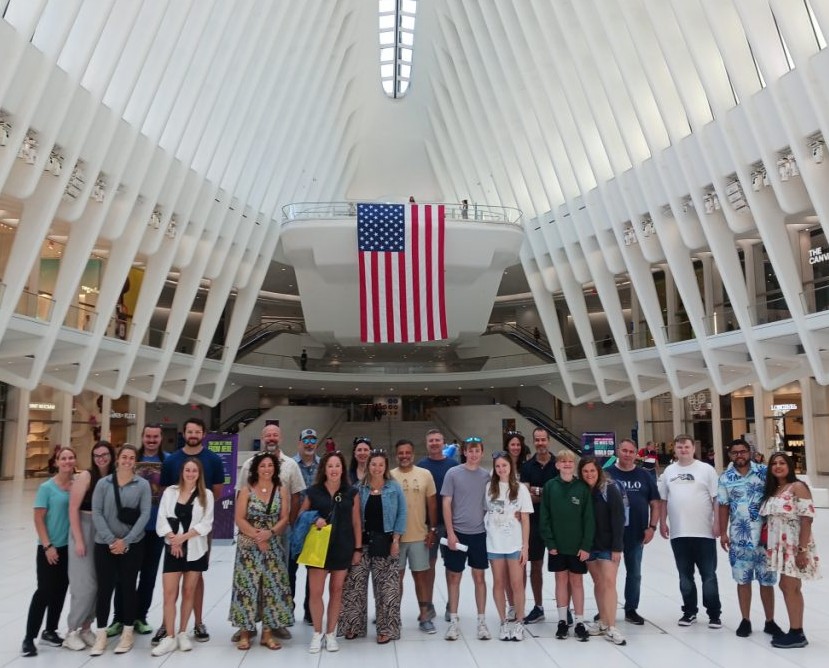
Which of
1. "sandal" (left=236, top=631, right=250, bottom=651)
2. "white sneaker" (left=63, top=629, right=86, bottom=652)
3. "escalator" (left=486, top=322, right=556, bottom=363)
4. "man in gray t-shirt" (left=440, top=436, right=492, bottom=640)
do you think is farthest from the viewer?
"escalator" (left=486, top=322, right=556, bottom=363)

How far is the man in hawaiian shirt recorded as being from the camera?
6082 millimetres

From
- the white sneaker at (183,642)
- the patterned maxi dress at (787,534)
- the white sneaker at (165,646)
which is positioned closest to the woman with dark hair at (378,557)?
the white sneaker at (183,642)

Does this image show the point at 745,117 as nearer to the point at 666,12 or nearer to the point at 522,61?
the point at 666,12

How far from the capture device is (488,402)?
144 ft

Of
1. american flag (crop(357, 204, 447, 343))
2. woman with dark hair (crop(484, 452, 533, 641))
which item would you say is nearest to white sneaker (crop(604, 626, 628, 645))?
woman with dark hair (crop(484, 452, 533, 641))

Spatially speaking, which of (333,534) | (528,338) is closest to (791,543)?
(333,534)

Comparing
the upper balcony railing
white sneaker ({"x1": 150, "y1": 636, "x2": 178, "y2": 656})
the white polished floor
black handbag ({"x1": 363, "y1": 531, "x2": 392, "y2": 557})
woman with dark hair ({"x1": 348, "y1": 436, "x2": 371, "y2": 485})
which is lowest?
the white polished floor

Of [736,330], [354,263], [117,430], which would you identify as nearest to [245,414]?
[117,430]

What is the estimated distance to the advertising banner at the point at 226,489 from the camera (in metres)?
11.5

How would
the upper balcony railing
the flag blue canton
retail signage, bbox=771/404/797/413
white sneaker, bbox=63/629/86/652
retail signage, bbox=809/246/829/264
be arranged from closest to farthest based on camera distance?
1. white sneaker, bbox=63/629/86/652
2. retail signage, bbox=809/246/829/264
3. the flag blue canton
4. retail signage, bbox=771/404/797/413
5. the upper balcony railing

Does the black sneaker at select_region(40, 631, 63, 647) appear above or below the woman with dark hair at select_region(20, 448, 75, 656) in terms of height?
below

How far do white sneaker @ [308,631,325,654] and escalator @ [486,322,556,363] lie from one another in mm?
28157

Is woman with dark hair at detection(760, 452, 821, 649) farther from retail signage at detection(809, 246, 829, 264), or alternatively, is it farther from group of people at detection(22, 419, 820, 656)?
retail signage at detection(809, 246, 829, 264)

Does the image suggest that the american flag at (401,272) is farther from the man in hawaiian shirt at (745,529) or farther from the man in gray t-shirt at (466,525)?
the man in hawaiian shirt at (745,529)
